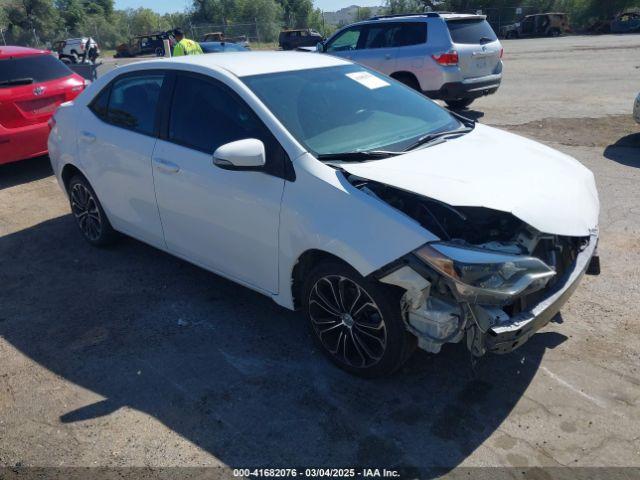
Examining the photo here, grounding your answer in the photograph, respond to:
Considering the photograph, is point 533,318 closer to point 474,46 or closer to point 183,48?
point 183,48

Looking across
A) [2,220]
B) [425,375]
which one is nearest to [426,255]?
[425,375]

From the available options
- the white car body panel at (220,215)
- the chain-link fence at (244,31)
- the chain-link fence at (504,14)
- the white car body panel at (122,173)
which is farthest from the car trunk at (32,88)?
the chain-link fence at (504,14)

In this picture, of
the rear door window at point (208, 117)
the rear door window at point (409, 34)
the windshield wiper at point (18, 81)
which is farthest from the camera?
the rear door window at point (409, 34)

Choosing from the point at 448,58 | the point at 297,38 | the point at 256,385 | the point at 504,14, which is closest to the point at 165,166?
the point at 256,385

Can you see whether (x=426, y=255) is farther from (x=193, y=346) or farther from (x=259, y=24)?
(x=259, y=24)

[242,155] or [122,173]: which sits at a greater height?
[242,155]

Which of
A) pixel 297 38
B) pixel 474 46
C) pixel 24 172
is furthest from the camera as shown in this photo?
pixel 297 38

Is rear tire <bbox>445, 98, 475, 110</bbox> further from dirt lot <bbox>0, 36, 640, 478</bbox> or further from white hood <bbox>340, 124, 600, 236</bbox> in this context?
white hood <bbox>340, 124, 600, 236</bbox>

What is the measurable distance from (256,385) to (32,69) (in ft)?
21.3

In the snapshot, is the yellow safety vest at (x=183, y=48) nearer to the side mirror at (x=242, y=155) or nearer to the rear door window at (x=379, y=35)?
the rear door window at (x=379, y=35)

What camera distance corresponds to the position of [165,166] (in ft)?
13.3

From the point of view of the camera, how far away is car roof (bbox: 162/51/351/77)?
3.90m

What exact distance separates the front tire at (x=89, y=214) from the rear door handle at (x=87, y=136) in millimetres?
433

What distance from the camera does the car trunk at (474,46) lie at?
1018cm
